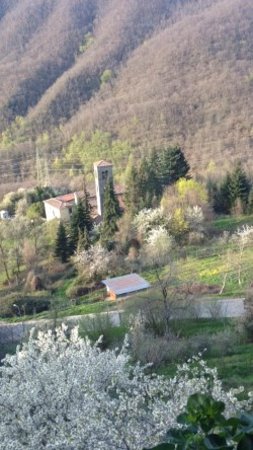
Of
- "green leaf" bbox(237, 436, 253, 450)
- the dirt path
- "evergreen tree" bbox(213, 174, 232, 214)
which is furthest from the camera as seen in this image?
"evergreen tree" bbox(213, 174, 232, 214)

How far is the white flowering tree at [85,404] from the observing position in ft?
19.3

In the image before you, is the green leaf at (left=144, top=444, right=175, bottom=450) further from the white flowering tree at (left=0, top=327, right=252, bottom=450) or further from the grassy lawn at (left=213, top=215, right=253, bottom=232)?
the grassy lawn at (left=213, top=215, right=253, bottom=232)

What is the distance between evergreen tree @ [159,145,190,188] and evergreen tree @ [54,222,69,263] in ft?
26.6

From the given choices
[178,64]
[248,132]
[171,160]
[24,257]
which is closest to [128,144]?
[248,132]

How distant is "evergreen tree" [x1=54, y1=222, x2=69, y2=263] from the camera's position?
3173 cm

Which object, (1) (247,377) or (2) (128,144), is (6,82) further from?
(1) (247,377)

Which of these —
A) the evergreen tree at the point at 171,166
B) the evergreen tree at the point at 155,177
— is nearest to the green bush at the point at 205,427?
the evergreen tree at the point at 155,177

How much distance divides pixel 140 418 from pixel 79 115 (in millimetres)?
79496

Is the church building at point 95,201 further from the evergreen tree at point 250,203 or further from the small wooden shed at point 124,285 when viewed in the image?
the small wooden shed at point 124,285

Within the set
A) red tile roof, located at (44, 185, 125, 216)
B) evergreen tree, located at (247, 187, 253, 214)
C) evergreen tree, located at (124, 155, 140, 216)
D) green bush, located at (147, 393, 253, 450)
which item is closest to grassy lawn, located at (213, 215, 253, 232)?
evergreen tree, located at (247, 187, 253, 214)

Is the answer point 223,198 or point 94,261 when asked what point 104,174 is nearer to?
point 223,198

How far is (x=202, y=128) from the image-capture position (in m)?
69.4

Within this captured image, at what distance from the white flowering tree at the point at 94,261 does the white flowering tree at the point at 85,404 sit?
18621mm

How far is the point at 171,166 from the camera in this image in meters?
35.3
